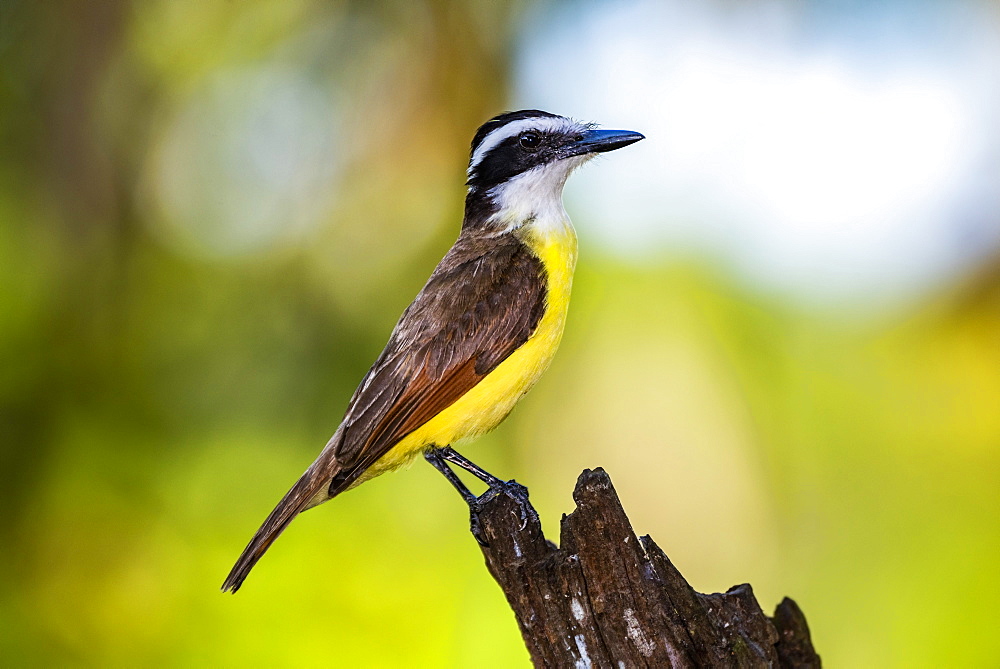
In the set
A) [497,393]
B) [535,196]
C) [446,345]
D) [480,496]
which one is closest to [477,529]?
[480,496]

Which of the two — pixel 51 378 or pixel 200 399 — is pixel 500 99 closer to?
pixel 200 399

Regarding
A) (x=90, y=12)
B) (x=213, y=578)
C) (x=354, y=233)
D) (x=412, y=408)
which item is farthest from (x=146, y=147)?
(x=412, y=408)

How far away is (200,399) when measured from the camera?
9.71 metres

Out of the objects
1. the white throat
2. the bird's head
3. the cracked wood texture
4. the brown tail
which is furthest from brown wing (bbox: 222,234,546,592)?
the cracked wood texture

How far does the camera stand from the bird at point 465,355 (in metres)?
4.97

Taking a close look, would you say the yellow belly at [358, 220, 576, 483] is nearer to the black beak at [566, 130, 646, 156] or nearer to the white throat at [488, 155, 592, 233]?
the white throat at [488, 155, 592, 233]

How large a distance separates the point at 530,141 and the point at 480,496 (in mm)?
2301

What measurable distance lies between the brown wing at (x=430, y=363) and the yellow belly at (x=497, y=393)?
2.1 inches

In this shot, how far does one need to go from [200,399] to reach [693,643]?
7.06 meters

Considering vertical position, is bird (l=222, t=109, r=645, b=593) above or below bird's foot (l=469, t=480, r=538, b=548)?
above

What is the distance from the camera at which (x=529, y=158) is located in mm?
Result: 5863

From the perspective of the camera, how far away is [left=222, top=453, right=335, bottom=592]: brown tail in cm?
488

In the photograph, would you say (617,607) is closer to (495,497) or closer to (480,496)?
(495,497)

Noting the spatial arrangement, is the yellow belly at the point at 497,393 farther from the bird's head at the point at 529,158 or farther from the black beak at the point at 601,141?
the black beak at the point at 601,141
